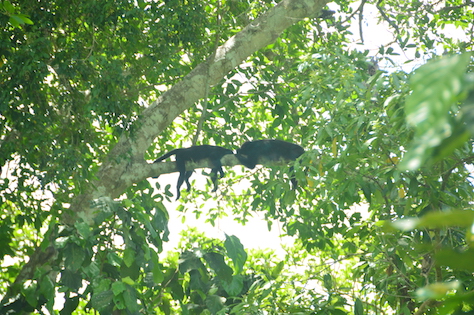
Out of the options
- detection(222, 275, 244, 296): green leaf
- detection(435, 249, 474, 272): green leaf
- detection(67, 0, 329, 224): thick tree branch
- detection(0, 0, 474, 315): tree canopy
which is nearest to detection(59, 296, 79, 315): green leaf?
detection(0, 0, 474, 315): tree canopy

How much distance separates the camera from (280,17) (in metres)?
4.75

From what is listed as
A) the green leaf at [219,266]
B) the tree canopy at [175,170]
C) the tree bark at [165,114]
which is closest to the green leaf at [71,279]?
the tree canopy at [175,170]

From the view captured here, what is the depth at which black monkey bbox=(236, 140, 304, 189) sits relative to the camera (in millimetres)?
Answer: 5420

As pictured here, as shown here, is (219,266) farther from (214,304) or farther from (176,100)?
(176,100)

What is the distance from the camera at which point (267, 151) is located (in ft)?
18.7

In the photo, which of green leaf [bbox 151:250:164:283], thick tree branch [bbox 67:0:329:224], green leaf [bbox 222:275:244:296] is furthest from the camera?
thick tree branch [bbox 67:0:329:224]

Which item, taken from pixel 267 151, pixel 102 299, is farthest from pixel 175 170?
pixel 102 299

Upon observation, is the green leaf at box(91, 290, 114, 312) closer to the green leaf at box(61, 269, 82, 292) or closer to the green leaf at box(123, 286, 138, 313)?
the green leaf at box(123, 286, 138, 313)

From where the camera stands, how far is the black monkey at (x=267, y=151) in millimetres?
5420

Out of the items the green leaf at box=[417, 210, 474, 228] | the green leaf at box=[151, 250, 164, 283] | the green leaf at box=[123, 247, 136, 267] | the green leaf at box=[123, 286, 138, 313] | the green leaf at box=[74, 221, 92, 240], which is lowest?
the green leaf at box=[417, 210, 474, 228]

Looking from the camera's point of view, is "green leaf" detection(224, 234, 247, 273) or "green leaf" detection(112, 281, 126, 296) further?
"green leaf" detection(224, 234, 247, 273)

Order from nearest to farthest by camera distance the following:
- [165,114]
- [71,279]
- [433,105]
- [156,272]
→ [433,105], [156,272], [71,279], [165,114]

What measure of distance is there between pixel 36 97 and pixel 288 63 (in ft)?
11.2

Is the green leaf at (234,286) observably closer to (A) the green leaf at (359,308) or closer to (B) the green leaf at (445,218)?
(A) the green leaf at (359,308)
